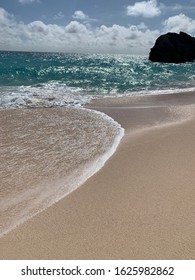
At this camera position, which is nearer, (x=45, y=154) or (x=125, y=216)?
(x=125, y=216)

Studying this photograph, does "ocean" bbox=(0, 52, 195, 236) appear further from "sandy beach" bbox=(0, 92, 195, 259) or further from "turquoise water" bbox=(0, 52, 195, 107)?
"turquoise water" bbox=(0, 52, 195, 107)

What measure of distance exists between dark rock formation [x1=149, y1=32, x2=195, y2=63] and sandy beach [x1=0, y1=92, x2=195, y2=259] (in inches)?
3536

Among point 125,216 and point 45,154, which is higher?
point 45,154

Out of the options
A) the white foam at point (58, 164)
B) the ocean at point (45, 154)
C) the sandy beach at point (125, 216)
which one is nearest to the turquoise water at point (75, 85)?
the ocean at point (45, 154)

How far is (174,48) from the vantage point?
305 ft

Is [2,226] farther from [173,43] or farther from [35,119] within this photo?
[173,43]

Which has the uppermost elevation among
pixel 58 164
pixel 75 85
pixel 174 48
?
pixel 174 48

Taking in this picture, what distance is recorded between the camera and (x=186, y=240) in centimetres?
385

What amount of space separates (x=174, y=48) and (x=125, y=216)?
3740 inches

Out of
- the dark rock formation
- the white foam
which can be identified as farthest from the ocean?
the dark rock formation

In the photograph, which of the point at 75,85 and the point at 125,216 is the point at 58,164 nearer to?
the point at 125,216

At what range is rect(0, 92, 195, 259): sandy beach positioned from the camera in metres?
3.78

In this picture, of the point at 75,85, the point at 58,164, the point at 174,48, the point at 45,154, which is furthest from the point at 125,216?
the point at 174,48

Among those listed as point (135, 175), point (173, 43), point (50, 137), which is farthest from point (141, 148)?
point (173, 43)
